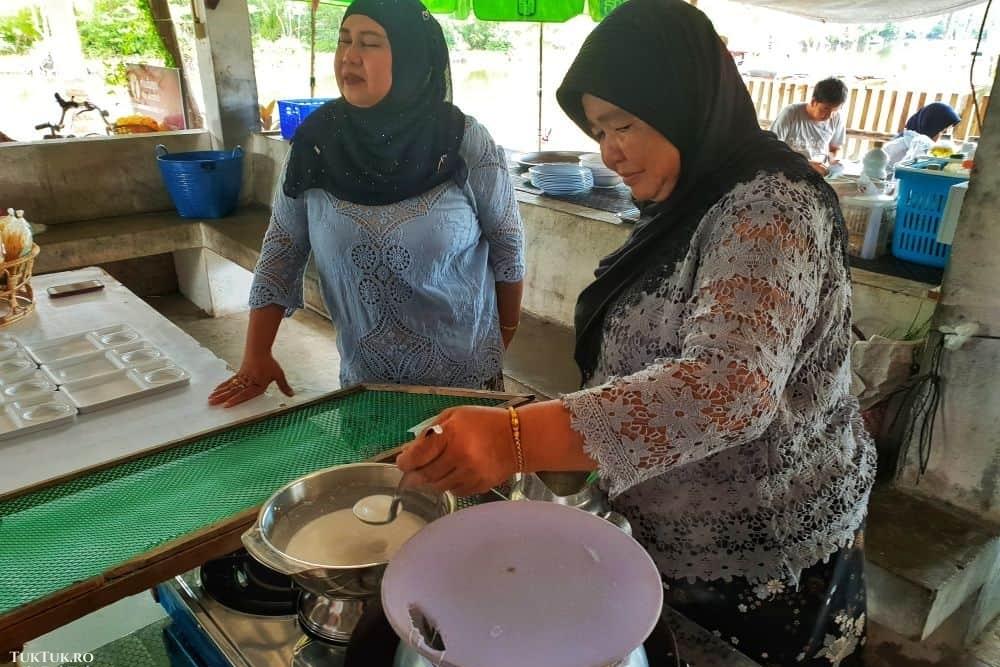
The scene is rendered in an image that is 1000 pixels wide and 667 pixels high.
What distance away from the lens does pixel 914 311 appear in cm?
213

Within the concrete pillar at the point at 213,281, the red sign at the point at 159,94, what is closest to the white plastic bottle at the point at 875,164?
the concrete pillar at the point at 213,281

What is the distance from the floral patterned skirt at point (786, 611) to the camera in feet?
3.21

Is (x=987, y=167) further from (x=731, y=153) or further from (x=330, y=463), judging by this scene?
(x=330, y=463)

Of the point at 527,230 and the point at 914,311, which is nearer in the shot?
the point at 914,311

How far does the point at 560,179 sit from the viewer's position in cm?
327

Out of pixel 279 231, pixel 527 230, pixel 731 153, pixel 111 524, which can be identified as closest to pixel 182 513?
pixel 111 524

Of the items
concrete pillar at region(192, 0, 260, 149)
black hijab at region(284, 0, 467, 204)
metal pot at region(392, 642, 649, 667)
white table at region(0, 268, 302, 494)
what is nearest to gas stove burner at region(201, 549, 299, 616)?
metal pot at region(392, 642, 649, 667)

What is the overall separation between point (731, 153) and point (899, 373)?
1555mm

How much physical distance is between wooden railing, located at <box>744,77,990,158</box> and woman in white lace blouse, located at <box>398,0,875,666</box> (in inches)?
244

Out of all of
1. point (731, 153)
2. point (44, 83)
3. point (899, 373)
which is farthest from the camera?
point (44, 83)

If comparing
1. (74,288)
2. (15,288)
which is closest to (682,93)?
(15,288)

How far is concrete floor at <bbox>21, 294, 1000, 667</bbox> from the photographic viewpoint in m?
1.62

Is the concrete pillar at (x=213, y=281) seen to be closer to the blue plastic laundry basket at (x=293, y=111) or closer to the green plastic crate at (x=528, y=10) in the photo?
the blue plastic laundry basket at (x=293, y=111)

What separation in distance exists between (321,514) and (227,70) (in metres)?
4.08
